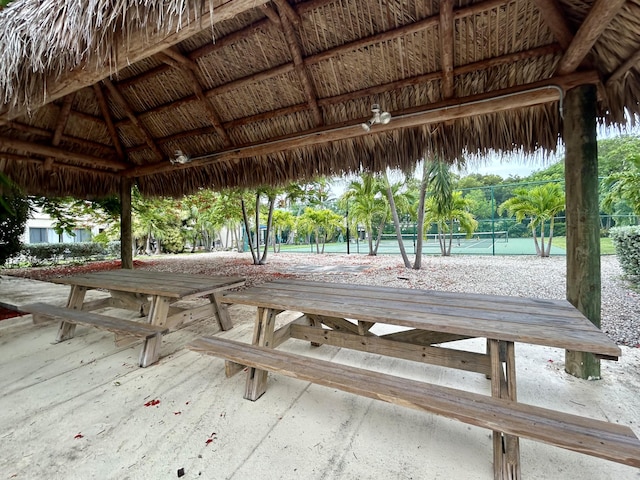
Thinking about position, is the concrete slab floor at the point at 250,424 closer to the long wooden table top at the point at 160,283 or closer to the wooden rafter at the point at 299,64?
the long wooden table top at the point at 160,283

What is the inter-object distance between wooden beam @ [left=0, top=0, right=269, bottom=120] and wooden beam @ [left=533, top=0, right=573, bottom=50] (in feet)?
5.76

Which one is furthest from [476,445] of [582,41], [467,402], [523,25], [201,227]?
[201,227]

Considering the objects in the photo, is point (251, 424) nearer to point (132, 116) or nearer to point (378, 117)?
point (378, 117)

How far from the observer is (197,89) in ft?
10.6

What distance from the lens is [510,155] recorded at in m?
2.72

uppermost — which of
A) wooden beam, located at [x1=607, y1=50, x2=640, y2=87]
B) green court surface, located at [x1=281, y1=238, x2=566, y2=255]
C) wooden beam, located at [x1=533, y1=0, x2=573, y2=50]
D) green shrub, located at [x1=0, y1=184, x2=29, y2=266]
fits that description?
wooden beam, located at [x1=533, y1=0, x2=573, y2=50]

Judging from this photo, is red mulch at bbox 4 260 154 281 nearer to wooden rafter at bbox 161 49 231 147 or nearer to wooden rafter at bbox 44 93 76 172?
wooden rafter at bbox 44 93 76 172

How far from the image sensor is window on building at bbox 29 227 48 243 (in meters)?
16.2

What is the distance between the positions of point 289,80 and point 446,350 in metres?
3.00

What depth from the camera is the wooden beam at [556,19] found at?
1692mm

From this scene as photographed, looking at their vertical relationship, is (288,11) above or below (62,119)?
above

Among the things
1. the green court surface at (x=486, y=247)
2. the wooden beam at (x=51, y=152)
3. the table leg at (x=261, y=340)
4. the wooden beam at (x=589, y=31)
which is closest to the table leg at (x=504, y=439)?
the table leg at (x=261, y=340)

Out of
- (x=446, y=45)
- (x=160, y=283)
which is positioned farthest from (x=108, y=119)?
A: (x=446, y=45)

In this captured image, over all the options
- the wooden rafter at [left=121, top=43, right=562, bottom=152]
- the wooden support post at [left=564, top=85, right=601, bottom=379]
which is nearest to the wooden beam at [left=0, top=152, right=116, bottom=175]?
the wooden rafter at [left=121, top=43, right=562, bottom=152]
